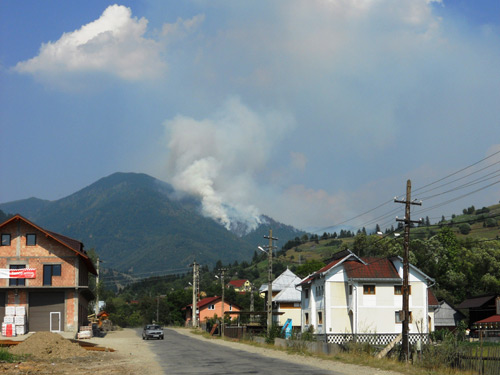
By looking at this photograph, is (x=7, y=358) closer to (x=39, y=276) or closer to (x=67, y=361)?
(x=67, y=361)

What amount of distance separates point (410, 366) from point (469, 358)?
415 centimetres

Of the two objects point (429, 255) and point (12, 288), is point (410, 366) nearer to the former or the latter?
point (12, 288)

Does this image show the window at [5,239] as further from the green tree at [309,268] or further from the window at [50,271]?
the green tree at [309,268]

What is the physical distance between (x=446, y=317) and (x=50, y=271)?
55456 millimetres

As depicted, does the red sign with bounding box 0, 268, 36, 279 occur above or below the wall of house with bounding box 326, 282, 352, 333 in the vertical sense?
above

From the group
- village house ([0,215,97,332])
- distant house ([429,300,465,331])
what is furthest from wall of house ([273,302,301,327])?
village house ([0,215,97,332])

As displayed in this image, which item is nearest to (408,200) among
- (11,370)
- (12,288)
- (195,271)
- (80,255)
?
(11,370)

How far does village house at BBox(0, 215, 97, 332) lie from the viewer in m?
62.6

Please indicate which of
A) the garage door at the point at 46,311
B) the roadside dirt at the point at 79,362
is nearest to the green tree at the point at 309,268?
the garage door at the point at 46,311

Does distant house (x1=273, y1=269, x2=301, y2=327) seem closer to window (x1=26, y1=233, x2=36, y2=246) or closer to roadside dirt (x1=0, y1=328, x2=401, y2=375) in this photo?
window (x1=26, y1=233, x2=36, y2=246)

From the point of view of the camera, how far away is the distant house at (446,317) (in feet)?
288

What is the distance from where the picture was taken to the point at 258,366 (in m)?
29.6

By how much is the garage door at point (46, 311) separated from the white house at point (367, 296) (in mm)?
27084

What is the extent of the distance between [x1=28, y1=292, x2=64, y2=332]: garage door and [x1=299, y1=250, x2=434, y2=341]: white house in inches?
1066
